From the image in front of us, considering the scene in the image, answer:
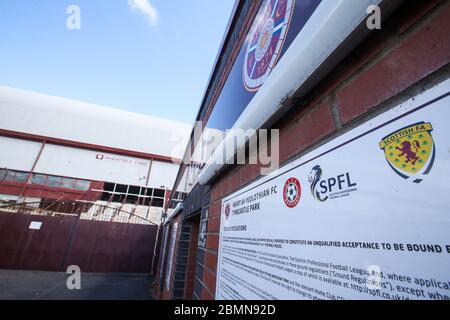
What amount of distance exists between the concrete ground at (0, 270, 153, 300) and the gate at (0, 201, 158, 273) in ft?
2.03

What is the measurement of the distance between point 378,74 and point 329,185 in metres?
0.29

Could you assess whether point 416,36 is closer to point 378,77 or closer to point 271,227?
point 378,77

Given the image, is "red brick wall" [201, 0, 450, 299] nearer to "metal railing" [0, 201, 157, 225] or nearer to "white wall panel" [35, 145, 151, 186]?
"metal railing" [0, 201, 157, 225]

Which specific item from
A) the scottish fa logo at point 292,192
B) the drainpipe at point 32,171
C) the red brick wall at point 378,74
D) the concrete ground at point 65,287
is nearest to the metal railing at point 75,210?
the drainpipe at point 32,171

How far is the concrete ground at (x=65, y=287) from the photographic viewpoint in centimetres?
646

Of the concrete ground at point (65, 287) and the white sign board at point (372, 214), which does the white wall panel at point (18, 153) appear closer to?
the concrete ground at point (65, 287)

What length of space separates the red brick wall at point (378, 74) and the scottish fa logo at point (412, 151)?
0.29 ft

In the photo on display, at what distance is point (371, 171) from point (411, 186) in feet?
0.28

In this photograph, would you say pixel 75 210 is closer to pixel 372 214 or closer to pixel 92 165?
pixel 92 165

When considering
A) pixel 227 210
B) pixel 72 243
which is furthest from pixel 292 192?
pixel 72 243

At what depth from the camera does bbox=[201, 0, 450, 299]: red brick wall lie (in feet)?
1.37

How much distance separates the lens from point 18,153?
53.5 ft
